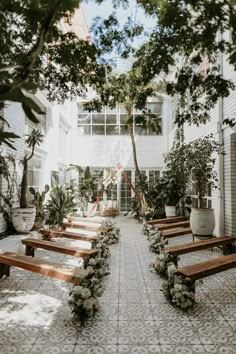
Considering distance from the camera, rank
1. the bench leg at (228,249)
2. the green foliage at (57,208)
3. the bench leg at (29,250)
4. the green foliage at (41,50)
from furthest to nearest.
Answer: the green foliage at (57,208) < the bench leg at (228,249) < the bench leg at (29,250) < the green foliage at (41,50)

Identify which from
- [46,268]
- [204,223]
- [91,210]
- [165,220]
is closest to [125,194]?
[91,210]

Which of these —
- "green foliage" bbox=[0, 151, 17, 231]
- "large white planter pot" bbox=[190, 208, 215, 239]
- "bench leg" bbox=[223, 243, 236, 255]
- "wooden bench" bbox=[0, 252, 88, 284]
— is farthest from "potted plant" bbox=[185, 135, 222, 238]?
"green foliage" bbox=[0, 151, 17, 231]

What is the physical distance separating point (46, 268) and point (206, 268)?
1950 mm

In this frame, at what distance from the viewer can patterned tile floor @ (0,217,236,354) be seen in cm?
265

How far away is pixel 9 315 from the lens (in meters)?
3.28

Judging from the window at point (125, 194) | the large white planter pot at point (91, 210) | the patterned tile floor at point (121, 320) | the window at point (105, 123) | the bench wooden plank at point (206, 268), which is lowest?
the patterned tile floor at point (121, 320)

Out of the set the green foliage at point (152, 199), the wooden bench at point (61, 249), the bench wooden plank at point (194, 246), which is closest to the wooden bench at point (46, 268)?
the wooden bench at point (61, 249)

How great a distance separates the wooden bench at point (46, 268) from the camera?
11.1 ft

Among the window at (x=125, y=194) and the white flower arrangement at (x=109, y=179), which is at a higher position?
the white flower arrangement at (x=109, y=179)

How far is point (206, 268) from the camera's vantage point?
12.2ft

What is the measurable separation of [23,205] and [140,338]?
223 inches

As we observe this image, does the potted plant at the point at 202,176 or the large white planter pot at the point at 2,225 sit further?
the large white planter pot at the point at 2,225

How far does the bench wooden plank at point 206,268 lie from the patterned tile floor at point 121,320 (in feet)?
0.54

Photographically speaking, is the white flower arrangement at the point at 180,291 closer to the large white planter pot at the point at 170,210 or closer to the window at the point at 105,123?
the large white planter pot at the point at 170,210
